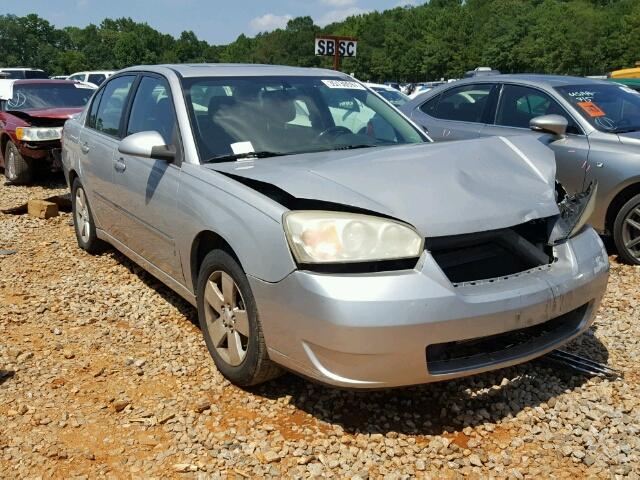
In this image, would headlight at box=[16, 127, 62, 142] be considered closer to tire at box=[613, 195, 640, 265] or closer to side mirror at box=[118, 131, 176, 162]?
side mirror at box=[118, 131, 176, 162]

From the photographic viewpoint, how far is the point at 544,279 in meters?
2.75

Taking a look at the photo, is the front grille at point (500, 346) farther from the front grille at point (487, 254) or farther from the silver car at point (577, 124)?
the silver car at point (577, 124)

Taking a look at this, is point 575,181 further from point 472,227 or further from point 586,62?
point 586,62

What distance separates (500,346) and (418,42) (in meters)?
106

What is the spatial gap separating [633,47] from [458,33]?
31228mm

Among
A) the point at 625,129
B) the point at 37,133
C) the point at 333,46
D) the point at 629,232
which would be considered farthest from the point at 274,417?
the point at 333,46

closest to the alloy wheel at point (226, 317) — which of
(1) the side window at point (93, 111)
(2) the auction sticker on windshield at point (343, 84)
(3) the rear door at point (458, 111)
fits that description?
(2) the auction sticker on windshield at point (343, 84)

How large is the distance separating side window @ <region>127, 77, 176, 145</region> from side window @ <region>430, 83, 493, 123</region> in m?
3.48

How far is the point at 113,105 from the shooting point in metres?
4.83

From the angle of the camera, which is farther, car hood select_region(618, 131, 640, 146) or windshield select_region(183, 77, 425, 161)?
car hood select_region(618, 131, 640, 146)

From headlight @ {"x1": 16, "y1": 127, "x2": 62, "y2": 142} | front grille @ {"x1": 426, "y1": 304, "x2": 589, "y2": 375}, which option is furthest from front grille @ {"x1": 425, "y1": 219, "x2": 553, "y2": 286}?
headlight @ {"x1": 16, "y1": 127, "x2": 62, "y2": 142}

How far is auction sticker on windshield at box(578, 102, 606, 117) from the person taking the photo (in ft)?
18.6

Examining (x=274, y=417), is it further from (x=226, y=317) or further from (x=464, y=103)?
(x=464, y=103)

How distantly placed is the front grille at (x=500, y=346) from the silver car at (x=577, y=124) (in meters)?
2.24
